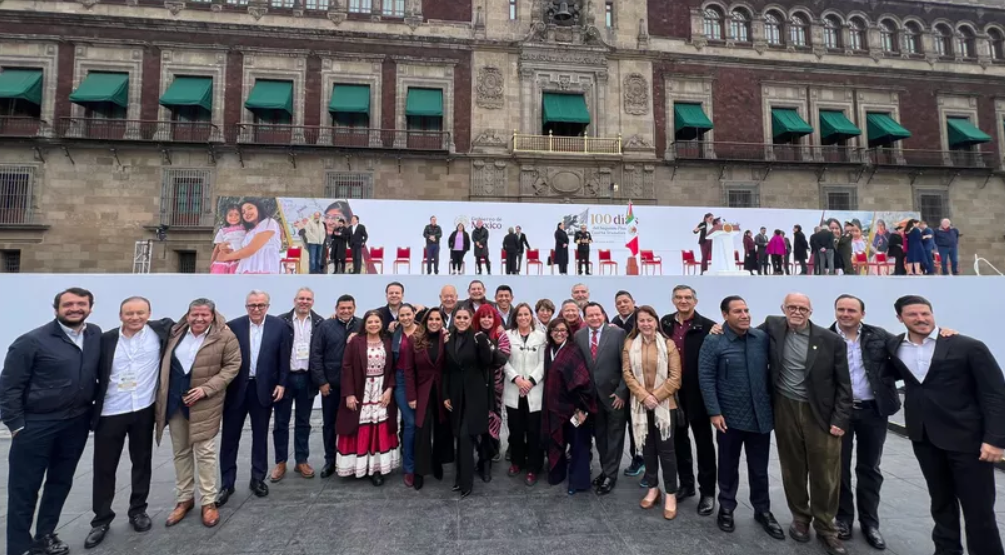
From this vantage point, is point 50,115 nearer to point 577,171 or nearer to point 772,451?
point 577,171

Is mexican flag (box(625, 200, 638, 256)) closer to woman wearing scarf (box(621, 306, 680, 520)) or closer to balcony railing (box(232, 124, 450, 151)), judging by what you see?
balcony railing (box(232, 124, 450, 151))

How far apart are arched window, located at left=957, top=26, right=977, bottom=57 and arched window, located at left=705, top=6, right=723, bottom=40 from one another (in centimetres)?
1180

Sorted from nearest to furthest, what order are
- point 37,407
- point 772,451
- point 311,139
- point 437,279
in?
point 37,407, point 772,451, point 437,279, point 311,139

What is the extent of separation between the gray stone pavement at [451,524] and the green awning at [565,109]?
15.2m

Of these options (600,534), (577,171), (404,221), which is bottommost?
(600,534)

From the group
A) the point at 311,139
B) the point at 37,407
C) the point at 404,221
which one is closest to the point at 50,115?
the point at 311,139

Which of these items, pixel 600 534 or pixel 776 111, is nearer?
pixel 600 534

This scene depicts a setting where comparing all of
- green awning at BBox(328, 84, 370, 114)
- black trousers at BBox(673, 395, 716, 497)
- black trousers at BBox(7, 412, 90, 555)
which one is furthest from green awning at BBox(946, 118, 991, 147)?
black trousers at BBox(7, 412, 90, 555)

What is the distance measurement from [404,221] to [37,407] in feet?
31.1

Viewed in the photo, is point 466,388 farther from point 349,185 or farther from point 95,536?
point 349,185

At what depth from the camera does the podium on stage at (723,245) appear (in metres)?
12.7

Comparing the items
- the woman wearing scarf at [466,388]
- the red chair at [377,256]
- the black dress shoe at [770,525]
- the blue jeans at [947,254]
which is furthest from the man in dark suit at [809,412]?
the blue jeans at [947,254]

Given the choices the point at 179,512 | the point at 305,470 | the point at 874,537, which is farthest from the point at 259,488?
the point at 874,537

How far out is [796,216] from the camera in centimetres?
1318
